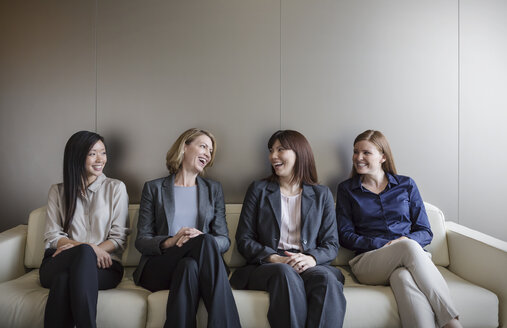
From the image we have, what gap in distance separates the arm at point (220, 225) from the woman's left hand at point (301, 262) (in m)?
0.44

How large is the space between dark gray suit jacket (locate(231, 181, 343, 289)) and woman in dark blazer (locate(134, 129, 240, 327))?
0.17 metres

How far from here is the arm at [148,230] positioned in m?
2.07

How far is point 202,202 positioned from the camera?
229 centimetres

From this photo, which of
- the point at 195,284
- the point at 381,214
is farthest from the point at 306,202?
the point at 195,284

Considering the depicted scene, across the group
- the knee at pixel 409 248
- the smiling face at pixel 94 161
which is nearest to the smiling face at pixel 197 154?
the smiling face at pixel 94 161

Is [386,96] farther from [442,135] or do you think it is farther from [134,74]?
[134,74]

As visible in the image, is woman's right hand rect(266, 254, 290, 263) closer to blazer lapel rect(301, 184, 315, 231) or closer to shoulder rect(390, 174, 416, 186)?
blazer lapel rect(301, 184, 315, 231)

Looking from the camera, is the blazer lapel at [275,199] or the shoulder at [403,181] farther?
the shoulder at [403,181]

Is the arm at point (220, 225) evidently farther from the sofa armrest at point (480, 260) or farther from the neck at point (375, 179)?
the sofa armrest at point (480, 260)

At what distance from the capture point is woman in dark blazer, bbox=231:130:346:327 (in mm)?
1737

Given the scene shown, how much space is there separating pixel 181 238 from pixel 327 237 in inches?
37.2

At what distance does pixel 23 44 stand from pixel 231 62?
66.3 inches

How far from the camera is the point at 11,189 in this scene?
2750 mm

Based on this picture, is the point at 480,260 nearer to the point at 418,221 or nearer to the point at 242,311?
the point at 418,221
